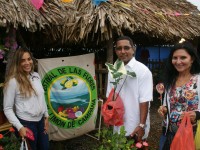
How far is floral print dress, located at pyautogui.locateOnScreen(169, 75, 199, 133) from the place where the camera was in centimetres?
217

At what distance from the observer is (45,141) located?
3.04 m

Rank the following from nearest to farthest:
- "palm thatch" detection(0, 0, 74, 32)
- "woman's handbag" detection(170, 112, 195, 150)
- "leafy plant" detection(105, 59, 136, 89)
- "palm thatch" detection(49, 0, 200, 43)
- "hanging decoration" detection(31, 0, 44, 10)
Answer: "woman's handbag" detection(170, 112, 195, 150), "leafy plant" detection(105, 59, 136, 89), "palm thatch" detection(0, 0, 74, 32), "hanging decoration" detection(31, 0, 44, 10), "palm thatch" detection(49, 0, 200, 43)

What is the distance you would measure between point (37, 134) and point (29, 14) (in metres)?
1.73

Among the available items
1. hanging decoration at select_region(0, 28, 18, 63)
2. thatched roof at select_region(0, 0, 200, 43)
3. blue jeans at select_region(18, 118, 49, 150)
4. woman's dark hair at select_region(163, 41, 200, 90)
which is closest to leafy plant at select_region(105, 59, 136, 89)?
woman's dark hair at select_region(163, 41, 200, 90)

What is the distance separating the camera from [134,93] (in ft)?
8.43

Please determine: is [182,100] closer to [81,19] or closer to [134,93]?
[134,93]

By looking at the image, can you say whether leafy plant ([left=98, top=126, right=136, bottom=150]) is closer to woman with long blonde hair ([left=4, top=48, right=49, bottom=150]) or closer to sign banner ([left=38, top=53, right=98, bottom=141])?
woman with long blonde hair ([left=4, top=48, right=49, bottom=150])

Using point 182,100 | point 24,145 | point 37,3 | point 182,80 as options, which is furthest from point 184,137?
point 37,3

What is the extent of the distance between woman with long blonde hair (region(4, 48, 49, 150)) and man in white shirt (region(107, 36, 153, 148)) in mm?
939

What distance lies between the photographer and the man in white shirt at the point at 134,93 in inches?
100

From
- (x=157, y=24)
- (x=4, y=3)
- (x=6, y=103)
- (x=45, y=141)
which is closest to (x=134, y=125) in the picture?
(x=45, y=141)

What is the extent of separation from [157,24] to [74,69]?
2002 mm

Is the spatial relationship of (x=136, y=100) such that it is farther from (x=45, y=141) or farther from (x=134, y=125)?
(x=45, y=141)

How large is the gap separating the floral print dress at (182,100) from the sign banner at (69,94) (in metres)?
2.51
